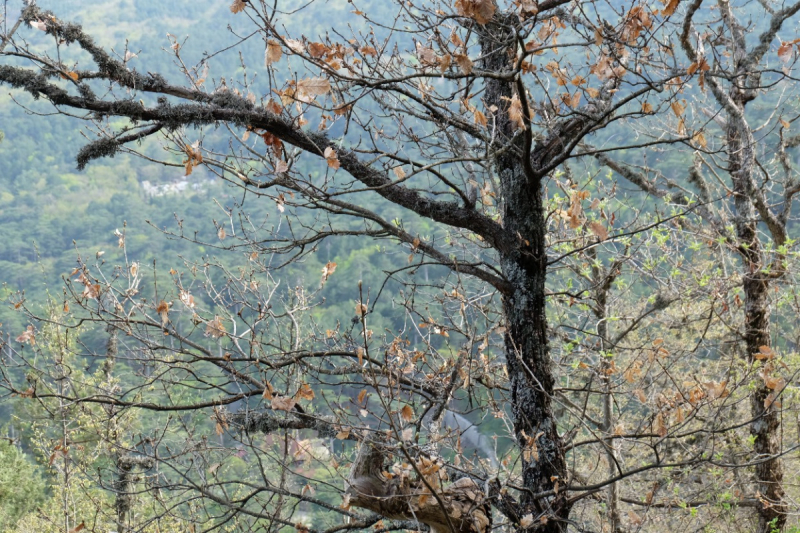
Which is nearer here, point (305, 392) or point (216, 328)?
point (305, 392)

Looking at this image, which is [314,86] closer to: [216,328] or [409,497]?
[216,328]

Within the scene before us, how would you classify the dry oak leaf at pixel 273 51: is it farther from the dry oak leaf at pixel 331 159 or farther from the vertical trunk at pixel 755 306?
the vertical trunk at pixel 755 306

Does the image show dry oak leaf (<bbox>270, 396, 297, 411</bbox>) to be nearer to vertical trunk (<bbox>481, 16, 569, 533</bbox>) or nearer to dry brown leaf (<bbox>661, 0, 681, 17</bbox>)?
vertical trunk (<bbox>481, 16, 569, 533</bbox>)

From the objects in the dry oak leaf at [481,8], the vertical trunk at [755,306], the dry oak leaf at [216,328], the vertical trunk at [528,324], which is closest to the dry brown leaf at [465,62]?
the dry oak leaf at [481,8]

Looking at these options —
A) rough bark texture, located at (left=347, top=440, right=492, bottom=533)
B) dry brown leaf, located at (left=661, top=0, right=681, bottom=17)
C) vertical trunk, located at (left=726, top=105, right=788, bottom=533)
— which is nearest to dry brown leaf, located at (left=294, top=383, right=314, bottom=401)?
rough bark texture, located at (left=347, top=440, right=492, bottom=533)

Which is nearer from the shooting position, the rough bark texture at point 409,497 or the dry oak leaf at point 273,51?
the dry oak leaf at point 273,51

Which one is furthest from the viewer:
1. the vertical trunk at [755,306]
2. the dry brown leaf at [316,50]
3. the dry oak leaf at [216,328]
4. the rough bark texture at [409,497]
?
the vertical trunk at [755,306]

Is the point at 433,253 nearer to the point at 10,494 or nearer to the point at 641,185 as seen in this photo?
the point at 641,185

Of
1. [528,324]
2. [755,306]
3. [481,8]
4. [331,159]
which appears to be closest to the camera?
[481,8]

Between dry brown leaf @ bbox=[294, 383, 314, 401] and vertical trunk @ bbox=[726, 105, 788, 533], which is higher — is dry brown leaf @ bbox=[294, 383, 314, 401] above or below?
below

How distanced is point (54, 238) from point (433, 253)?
53.6 m

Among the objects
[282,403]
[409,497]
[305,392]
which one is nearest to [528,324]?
[409,497]

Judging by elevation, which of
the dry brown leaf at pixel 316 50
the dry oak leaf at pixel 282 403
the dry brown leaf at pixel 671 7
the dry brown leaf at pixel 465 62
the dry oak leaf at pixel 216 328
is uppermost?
the dry brown leaf at pixel 671 7

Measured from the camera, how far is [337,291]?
→ 37312 mm
